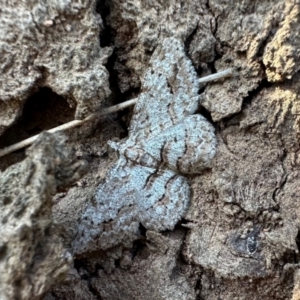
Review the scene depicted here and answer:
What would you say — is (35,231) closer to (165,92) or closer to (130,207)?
(130,207)

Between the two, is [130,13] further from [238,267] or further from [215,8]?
[238,267]

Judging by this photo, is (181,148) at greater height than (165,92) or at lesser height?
lesser

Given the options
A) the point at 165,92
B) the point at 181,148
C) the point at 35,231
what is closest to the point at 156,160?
the point at 181,148

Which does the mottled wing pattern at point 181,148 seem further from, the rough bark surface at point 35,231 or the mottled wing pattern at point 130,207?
the rough bark surface at point 35,231

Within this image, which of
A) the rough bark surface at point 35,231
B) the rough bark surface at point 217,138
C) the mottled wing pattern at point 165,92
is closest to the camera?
the rough bark surface at point 35,231

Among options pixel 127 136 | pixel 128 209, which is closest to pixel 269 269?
pixel 128 209

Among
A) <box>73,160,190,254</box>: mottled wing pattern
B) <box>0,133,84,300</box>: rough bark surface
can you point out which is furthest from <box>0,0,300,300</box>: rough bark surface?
<box>0,133,84,300</box>: rough bark surface

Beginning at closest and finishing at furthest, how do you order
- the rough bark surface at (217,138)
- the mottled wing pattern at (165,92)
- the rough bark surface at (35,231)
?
the rough bark surface at (35,231) < the rough bark surface at (217,138) < the mottled wing pattern at (165,92)

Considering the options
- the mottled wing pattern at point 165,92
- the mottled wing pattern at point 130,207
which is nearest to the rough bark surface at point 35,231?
the mottled wing pattern at point 130,207
